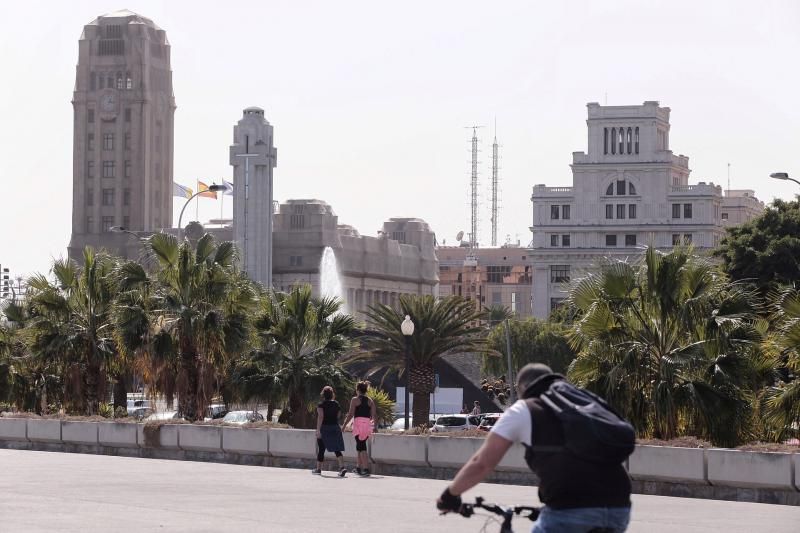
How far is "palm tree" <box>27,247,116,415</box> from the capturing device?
37188 millimetres

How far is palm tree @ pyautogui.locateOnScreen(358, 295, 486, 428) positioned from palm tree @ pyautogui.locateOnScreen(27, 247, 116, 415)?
16646 mm

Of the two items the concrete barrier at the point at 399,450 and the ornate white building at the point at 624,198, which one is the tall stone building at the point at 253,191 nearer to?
the ornate white building at the point at 624,198

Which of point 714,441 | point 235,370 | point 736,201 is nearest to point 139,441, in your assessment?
point 235,370

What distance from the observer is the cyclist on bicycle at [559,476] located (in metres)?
7.39

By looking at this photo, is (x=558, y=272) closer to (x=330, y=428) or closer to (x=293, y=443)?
(x=293, y=443)

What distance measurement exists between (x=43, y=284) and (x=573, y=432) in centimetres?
3191

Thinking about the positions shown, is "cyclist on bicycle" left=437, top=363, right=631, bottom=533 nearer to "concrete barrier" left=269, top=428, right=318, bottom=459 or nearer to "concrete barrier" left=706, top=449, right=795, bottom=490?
"concrete barrier" left=706, top=449, right=795, bottom=490

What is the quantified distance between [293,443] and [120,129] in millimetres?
160852

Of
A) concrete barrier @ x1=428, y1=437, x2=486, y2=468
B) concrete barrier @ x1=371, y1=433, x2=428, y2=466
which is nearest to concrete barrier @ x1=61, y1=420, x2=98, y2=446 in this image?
concrete barrier @ x1=371, y1=433, x2=428, y2=466

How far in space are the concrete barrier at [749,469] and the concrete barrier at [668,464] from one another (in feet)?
0.55

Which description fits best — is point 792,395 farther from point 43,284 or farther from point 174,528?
point 43,284

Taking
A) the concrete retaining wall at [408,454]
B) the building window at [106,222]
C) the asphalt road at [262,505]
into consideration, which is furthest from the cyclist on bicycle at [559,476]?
the building window at [106,222]

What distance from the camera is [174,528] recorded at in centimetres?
1485

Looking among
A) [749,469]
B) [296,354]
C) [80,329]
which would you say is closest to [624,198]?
[296,354]
